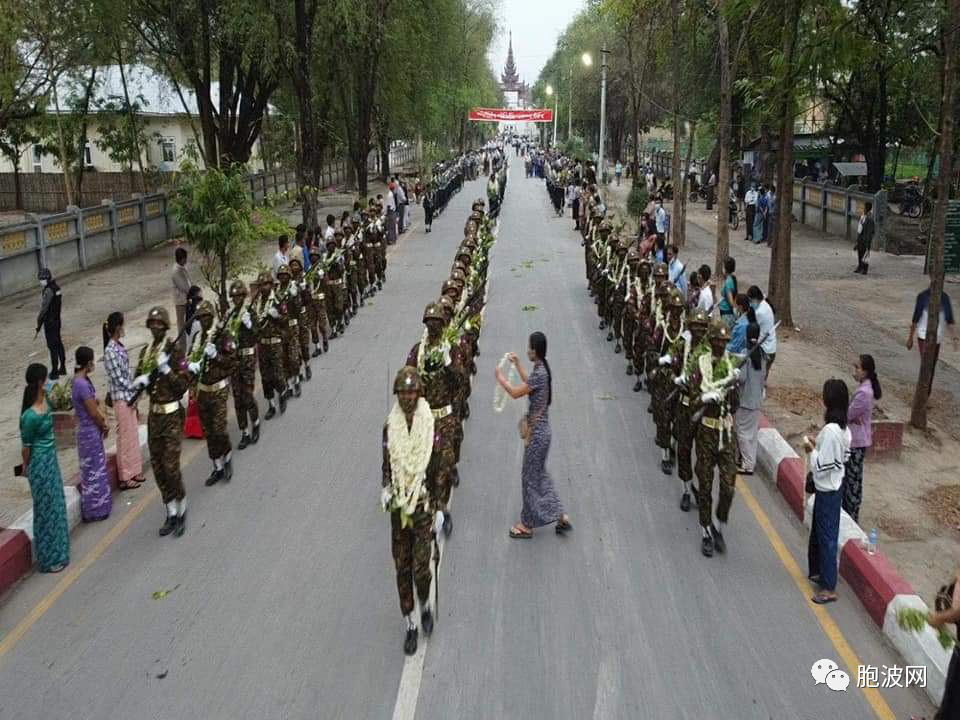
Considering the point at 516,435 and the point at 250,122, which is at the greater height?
the point at 250,122

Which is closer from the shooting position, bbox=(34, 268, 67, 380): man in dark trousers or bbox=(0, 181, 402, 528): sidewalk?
bbox=(0, 181, 402, 528): sidewalk

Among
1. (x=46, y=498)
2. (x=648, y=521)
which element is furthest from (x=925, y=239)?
(x=46, y=498)

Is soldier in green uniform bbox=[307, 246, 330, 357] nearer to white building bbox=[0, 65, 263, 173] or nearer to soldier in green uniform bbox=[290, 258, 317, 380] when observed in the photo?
soldier in green uniform bbox=[290, 258, 317, 380]

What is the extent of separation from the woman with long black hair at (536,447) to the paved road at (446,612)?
18 cm

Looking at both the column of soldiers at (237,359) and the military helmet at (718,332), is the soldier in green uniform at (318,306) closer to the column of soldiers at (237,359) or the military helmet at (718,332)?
the column of soldiers at (237,359)

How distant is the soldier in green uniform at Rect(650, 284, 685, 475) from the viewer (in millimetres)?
8227

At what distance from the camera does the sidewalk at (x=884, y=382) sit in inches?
291

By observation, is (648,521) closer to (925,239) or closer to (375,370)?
(375,370)

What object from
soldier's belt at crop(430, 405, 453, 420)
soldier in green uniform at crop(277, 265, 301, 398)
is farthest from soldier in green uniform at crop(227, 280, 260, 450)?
soldier's belt at crop(430, 405, 453, 420)

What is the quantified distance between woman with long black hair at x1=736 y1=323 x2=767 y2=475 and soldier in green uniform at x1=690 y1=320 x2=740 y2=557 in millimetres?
1304

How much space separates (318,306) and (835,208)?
18738 millimetres

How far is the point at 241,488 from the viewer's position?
8.27 meters

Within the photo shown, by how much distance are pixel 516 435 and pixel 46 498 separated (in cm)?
469

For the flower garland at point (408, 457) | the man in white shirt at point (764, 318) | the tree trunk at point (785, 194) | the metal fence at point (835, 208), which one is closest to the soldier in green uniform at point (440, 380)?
the flower garland at point (408, 457)
